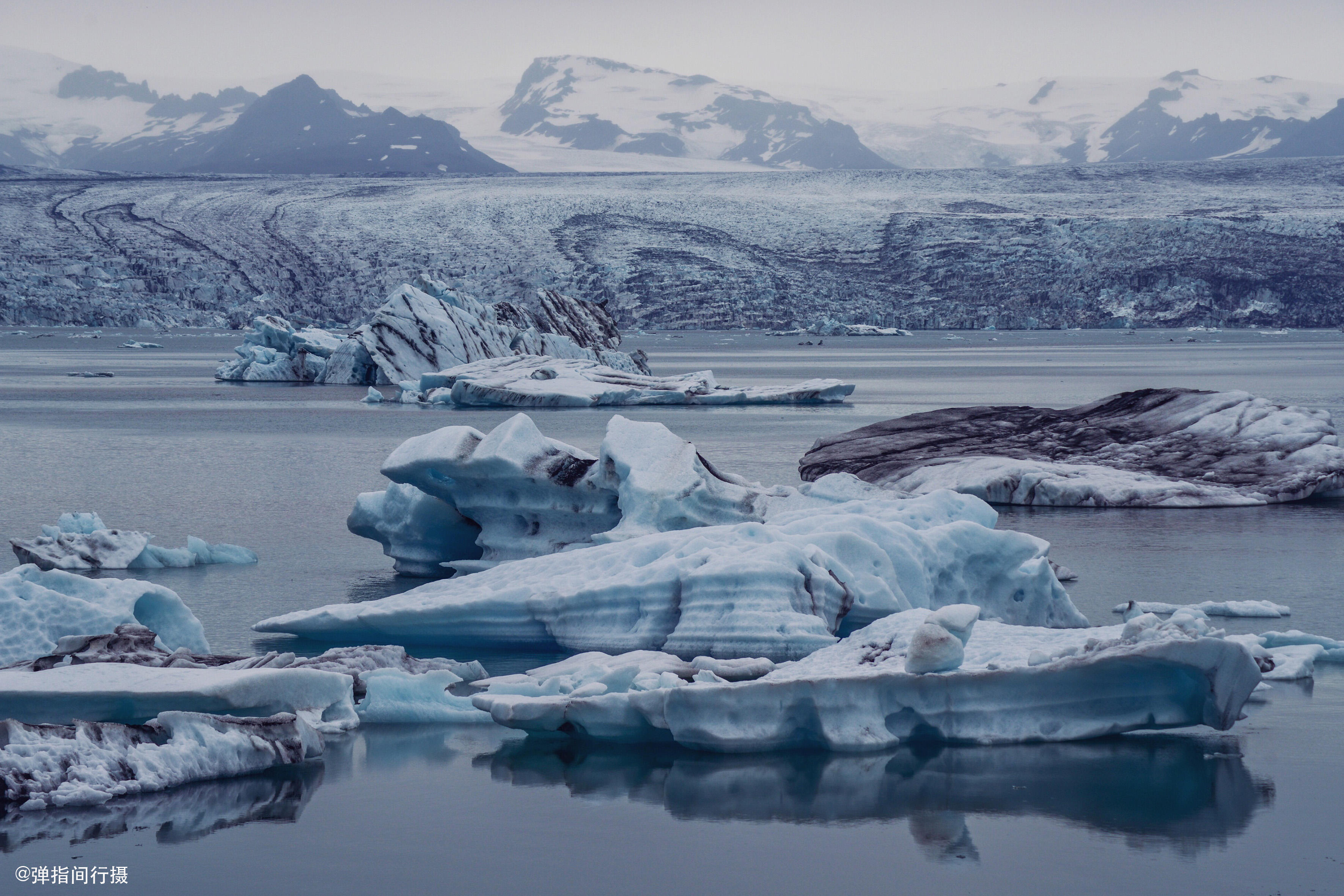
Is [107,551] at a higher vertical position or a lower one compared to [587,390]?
higher

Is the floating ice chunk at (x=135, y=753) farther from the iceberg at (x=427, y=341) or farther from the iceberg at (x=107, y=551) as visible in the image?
the iceberg at (x=427, y=341)

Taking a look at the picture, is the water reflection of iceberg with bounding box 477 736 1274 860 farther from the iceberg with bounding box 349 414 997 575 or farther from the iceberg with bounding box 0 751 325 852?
the iceberg with bounding box 349 414 997 575

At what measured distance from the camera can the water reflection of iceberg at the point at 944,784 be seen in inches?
111

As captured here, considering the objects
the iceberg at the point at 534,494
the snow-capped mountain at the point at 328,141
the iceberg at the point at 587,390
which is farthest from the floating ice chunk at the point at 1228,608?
the snow-capped mountain at the point at 328,141

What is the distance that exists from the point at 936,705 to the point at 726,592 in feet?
3.38

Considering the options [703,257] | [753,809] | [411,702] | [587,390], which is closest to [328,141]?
[703,257]

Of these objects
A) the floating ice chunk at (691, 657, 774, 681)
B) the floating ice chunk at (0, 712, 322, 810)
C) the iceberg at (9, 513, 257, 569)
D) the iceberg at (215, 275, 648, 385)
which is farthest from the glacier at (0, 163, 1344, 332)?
the floating ice chunk at (0, 712, 322, 810)

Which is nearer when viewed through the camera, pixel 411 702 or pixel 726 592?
pixel 411 702

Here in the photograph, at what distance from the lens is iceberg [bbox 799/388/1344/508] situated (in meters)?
7.89

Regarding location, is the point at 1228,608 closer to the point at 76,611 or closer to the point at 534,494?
the point at 534,494

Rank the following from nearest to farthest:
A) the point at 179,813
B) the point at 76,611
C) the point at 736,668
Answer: the point at 179,813
the point at 736,668
the point at 76,611

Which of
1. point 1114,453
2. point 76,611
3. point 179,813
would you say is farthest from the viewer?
point 1114,453

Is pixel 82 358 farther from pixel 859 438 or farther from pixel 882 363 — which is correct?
pixel 859 438

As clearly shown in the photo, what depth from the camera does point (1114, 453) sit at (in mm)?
8633
